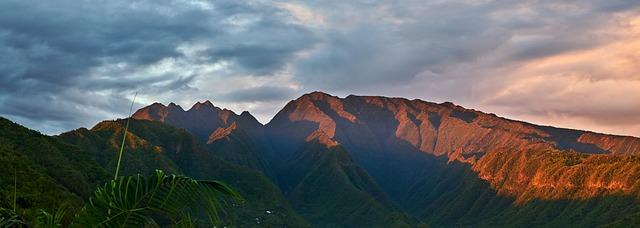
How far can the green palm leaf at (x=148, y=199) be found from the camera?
6.49m

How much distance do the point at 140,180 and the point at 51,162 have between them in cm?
15751

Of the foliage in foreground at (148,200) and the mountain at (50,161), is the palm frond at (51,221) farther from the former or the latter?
the mountain at (50,161)

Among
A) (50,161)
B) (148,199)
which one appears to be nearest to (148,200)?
(148,199)

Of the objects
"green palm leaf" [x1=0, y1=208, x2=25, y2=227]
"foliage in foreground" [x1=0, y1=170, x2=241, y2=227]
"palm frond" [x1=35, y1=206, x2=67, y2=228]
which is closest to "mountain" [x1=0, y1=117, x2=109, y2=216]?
"green palm leaf" [x1=0, y1=208, x2=25, y2=227]

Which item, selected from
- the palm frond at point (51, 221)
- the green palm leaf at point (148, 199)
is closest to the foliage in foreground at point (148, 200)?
the green palm leaf at point (148, 199)

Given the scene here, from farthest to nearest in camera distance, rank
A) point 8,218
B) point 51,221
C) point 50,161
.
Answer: point 50,161
point 8,218
point 51,221

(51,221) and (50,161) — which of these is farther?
(50,161)

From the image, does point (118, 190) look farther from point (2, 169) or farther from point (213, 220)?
point (2, 169)

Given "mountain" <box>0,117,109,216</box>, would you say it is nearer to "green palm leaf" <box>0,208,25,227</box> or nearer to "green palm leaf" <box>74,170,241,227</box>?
"green palm leaf" <box>0,208,25,227</box>

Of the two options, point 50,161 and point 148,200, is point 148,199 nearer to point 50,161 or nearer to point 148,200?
point 148,200

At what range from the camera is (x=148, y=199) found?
6.58 meters

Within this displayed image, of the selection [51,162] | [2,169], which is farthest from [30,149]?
[2,169]

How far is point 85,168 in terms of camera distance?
172 metres

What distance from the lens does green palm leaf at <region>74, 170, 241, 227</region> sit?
21.3 feet
